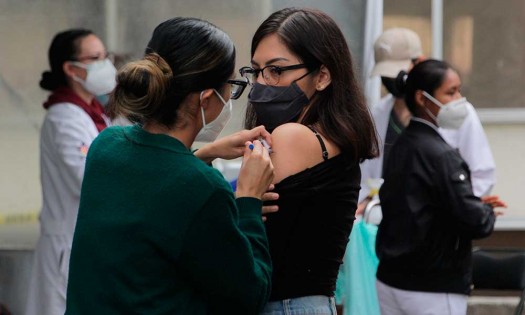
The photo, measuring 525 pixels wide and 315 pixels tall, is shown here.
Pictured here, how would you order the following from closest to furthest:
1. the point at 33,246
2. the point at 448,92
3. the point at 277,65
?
1. the point at 277,65
2. the point at 448,92
3. the point at 33,246

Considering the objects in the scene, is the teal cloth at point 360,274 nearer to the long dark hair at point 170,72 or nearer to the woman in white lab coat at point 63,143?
the woman in white lab coat at point 63,143

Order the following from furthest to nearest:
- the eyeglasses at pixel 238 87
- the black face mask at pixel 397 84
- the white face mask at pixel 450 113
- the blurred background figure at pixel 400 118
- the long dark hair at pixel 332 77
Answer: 1. the blurred background figure at pixel 400 118
2. the black face mask at pixel 397 84
3. the white face mask at pixel 450 113
4. the long dark hair at pixel 332 77
5. the eyeglasses at pixel 238 87

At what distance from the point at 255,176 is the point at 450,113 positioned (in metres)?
3.25

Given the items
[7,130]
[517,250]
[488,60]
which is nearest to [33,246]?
[7,130]

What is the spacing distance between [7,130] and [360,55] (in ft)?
6.55

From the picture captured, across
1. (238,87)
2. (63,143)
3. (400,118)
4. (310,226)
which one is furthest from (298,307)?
(400,118)

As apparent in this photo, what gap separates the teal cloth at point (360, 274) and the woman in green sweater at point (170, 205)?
10.2ft

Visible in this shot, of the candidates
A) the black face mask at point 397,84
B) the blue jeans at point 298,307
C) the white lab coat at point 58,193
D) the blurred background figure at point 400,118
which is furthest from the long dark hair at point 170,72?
the blurred background figure at point 400,118

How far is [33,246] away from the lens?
20.5 feet

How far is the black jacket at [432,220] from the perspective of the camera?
206 inches

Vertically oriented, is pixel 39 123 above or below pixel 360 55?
below

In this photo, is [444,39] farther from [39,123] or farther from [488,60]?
[39,123]

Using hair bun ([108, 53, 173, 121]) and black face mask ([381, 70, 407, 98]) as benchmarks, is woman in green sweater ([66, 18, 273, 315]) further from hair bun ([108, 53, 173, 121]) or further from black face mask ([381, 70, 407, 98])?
black face mask ([381, 70, 407, 98])

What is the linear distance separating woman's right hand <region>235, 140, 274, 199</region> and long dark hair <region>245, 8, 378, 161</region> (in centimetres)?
27
